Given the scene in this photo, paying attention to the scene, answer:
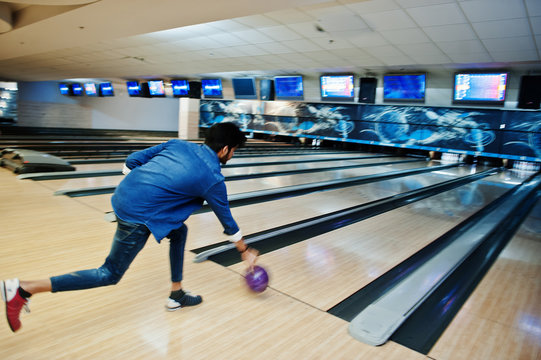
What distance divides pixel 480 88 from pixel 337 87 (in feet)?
11.2

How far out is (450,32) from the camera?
4.48 meters

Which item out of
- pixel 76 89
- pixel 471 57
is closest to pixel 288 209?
pixel 471 57

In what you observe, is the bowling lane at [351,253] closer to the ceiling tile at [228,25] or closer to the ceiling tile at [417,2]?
the ceiling tile at [417,2]

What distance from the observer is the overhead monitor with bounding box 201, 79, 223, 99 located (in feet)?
38.3

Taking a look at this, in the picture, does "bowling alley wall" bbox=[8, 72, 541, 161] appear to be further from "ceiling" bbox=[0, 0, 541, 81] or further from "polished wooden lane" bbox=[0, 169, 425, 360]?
"polished wooden lane" bbox=[0, 169, 425, 360]

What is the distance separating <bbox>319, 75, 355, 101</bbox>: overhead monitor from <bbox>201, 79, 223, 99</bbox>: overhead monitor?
146 inches

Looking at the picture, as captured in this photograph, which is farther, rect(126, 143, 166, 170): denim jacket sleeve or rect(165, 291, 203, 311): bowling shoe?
rect(165, 291, 203, 311): bowling shoe

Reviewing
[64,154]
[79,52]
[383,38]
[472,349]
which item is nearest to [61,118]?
[79,52]

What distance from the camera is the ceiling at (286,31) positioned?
12.1 ft

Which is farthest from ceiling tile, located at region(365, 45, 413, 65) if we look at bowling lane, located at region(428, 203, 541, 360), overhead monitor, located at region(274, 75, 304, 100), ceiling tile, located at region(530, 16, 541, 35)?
bowling lane, located at region(428, 203, 541, 360)

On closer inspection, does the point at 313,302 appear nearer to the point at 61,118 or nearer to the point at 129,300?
the point at 129,300

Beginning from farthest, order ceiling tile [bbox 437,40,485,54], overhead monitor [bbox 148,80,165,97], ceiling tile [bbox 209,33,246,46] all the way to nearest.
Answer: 1. overhead monitor [bbox 148,80,165,97]
2. ceiling tile [bbox 209,33,246,46]
3. ceiling tile [bbox 437,40,485,54]

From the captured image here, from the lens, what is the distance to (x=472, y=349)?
4.79ft

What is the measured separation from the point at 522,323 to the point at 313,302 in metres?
1.01
